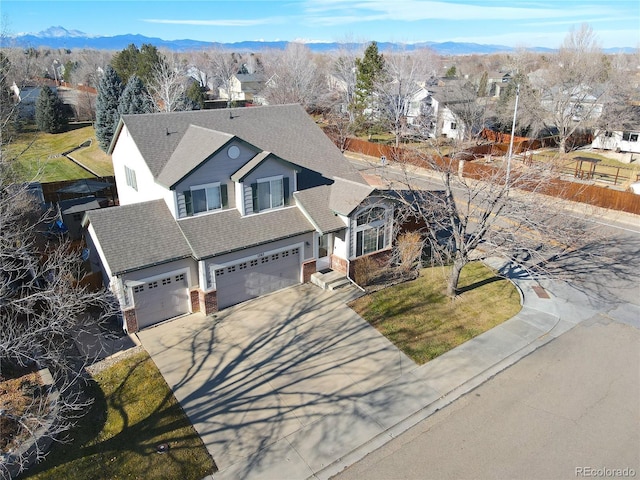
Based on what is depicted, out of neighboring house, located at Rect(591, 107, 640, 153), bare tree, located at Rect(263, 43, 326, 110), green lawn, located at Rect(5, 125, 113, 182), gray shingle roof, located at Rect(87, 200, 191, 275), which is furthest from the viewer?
bare tree, located at Rect(263, 43, 326, 110)

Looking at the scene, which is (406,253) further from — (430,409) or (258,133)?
(258,133)

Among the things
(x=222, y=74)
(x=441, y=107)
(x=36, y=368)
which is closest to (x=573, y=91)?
(x=441, y=107)

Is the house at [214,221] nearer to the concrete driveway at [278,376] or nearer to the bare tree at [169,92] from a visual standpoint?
the concrete driveway at [278,376]

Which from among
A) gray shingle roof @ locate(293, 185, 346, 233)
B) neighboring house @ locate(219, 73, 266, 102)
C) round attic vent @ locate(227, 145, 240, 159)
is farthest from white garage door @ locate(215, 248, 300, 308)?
neighboring house @ locate(219, 73, 266, 102)

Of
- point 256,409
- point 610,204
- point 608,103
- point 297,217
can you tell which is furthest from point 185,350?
point 608,103

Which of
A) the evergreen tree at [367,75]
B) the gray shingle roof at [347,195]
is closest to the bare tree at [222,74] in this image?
the evergreen tree at [367,75]

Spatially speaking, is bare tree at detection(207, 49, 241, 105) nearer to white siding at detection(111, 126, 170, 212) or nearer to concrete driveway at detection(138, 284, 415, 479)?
white siding at detection(111, 126, 170, 212)
